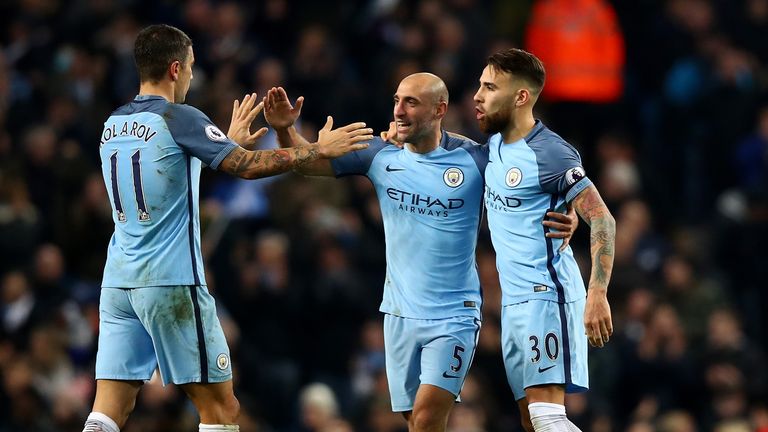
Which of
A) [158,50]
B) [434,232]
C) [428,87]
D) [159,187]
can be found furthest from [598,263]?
[158,50]

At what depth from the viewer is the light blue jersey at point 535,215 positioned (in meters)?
9.50

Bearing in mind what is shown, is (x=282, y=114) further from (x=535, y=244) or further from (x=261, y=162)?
Answer: (x=535, y=244)

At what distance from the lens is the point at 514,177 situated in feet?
31.6

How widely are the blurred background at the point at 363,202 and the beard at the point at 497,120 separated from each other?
16.8 feet

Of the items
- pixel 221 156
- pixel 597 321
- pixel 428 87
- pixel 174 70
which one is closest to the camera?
pixel 597 321

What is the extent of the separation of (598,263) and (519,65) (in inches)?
55.0

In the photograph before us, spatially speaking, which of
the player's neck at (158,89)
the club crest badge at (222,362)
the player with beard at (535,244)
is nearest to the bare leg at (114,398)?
the club crest badge at (222,362)

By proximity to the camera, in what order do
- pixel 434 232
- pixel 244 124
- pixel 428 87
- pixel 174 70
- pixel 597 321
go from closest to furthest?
pixel 597 321 → pixel 174 70 → pixel 244 124 → pixel 434 232 → pixel 428 87

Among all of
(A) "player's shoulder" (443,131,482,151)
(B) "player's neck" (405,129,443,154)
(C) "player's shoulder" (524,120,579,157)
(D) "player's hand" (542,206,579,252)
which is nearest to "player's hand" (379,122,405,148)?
(B) "player's neck" (405,129,443,154)

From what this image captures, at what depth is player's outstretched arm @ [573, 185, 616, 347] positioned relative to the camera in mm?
8969

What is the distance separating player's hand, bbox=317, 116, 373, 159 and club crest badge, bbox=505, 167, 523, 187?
884 millimetres

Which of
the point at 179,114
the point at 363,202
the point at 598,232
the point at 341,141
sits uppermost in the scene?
the point at 179,114

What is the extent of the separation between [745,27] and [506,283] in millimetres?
11272

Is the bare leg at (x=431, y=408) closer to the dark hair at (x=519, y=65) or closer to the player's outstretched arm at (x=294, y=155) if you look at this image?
the player's outstretched arm at (x=294, y=155)
